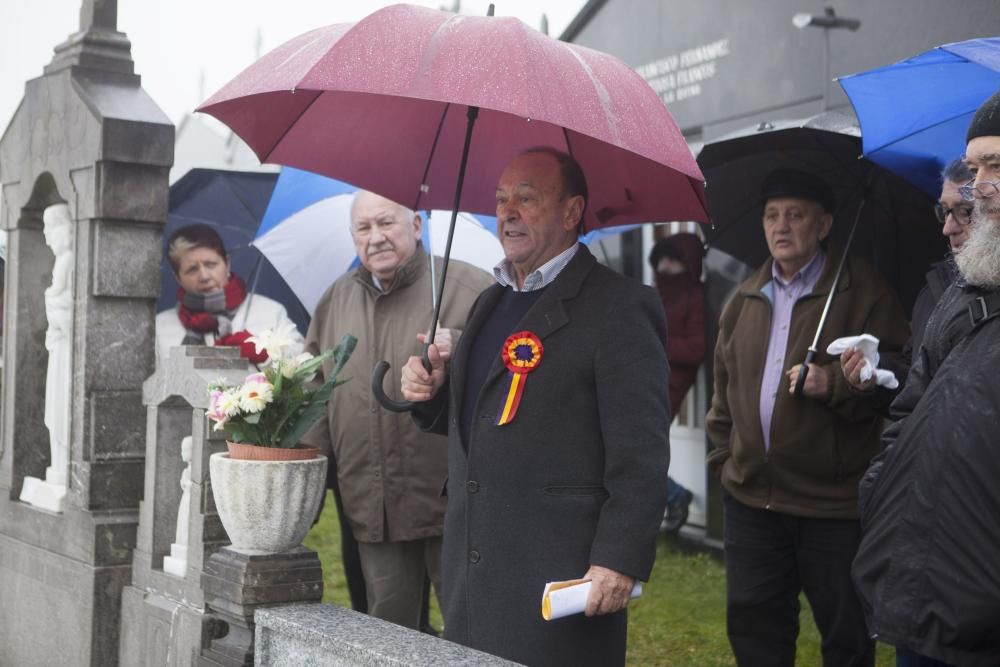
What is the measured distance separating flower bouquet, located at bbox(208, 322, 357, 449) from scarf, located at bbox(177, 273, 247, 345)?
2177mm

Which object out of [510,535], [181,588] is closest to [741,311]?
[510,535]

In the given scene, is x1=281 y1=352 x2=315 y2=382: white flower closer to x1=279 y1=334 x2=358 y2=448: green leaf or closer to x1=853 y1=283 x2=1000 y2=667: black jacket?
x1=279 y1=334 x2=358 y2=448: green leaf

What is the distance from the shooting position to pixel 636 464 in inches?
131

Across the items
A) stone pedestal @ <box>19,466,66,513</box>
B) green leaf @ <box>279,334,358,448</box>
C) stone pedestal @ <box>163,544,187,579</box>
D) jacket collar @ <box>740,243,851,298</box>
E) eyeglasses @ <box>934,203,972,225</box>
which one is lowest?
stone pedestal @ <box>163,544,187,579</box>

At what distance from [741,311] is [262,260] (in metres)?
2.76

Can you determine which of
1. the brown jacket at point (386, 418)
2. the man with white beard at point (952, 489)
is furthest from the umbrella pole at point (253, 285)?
the man with white beard at point (952, 489)

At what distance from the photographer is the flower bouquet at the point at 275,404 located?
3.82 m

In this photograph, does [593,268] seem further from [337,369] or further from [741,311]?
[741,311]

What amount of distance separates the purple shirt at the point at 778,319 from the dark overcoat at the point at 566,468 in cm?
134

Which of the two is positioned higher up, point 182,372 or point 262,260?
point 262,260

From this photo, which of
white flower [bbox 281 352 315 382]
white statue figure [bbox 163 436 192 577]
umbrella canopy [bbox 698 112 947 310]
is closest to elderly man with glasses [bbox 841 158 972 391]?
umbrella canopy [bbox 698 112 947 310]

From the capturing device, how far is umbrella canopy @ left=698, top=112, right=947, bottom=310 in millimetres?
4863

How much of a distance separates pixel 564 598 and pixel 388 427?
1881mm

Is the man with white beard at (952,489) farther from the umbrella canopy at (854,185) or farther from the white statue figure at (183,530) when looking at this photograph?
the white statue figure at (183,530)
